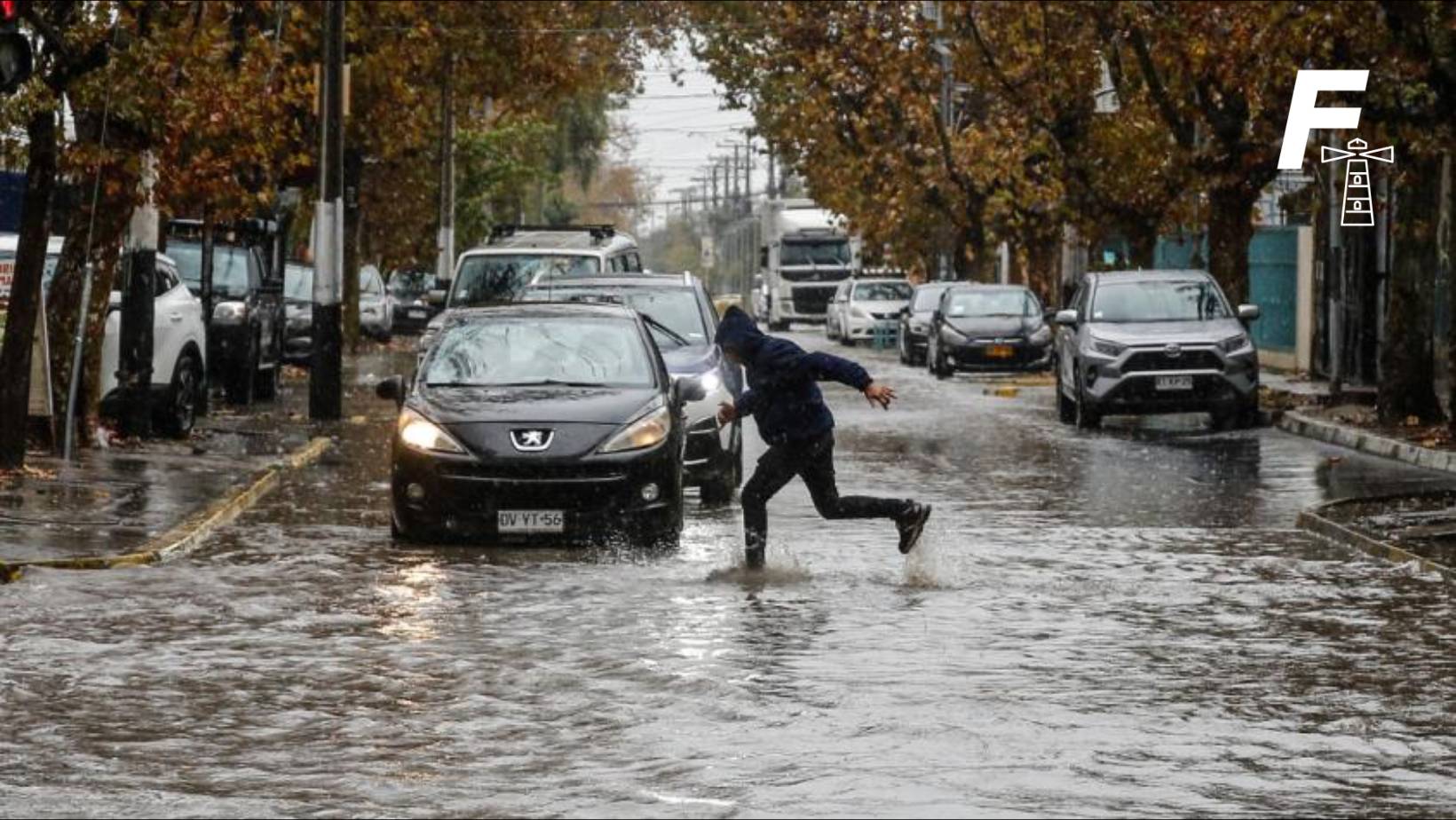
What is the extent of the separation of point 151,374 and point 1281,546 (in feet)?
39.3

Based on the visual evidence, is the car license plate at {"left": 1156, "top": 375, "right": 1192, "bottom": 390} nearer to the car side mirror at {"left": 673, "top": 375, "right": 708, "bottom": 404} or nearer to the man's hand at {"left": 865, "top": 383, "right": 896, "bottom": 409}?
the car side mirror at {"left": 673, "top": 375, "right": 708, "bottom": 404}

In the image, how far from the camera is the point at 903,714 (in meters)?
10.7

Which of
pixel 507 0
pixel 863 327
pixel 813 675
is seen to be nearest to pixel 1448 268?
pixel 507 0

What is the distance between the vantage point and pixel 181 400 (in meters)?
26.7

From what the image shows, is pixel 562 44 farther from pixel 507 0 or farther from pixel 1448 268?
pixel 1448 268

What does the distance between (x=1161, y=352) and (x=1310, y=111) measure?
3.36m

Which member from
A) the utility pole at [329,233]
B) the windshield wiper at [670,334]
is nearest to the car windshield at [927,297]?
the utility pole at [329,233]

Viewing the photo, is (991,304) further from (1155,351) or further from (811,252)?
(811,252)

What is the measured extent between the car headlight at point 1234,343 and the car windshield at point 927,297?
71.2 ft

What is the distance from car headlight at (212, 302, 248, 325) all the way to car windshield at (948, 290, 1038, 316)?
666 inches

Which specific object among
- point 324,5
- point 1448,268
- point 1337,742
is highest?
point 324,5

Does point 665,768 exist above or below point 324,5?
below

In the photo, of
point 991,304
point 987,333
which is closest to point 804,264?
point 991,304

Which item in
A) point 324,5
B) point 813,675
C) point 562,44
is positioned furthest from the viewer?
point 562,44
